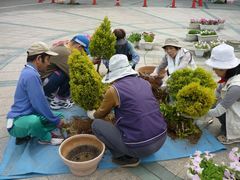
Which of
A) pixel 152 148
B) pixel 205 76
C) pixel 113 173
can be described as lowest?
pixel 113 173

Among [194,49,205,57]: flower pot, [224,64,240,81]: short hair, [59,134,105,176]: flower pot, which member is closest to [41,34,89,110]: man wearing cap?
[59,134,105,176]: flower pot

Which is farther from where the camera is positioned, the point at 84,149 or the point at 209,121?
the point at 209,121

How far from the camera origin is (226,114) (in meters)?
3.53

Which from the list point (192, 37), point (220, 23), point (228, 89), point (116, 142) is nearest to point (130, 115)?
point (116, 142)

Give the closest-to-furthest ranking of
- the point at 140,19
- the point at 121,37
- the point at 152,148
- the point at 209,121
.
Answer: the point at 152,148
the point at 209,121
the point at 121,37
the point at 140,19

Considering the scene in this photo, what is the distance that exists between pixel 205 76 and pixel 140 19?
9.51 meters

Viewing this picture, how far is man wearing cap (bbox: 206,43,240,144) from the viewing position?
3.28m

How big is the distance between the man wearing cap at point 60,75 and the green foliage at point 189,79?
5.22 feet

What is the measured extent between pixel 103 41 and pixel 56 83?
105 cm

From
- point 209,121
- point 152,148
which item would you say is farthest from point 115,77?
point 209,121

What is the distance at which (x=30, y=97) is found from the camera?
10.4 ft

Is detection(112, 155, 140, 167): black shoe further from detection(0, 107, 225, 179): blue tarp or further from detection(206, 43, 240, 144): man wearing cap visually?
detection(206, 43, 240, 144): man wearing cap

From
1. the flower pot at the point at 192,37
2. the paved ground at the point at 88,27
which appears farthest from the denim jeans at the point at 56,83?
the flower pot at the point at 192,37

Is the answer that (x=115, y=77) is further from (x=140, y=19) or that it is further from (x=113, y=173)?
(x=140, y=19)
